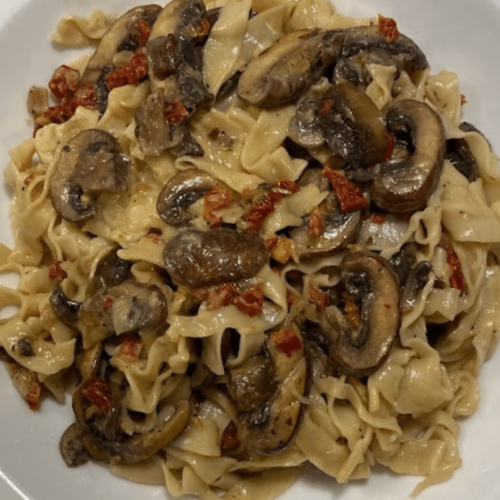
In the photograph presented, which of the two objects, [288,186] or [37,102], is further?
[37,102]

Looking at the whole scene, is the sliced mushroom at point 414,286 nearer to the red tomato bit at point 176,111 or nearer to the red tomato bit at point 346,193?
the red tomato bit at point 346,193

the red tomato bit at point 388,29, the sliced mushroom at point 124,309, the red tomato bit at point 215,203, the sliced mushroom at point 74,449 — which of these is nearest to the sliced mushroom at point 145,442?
the sliced mushroom at point 74,449

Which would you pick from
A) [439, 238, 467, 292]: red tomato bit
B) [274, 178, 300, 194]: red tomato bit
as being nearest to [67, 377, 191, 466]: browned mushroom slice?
[274, 178, 300, 194]: red tomato bit

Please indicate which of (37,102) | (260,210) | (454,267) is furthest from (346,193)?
(37,102)

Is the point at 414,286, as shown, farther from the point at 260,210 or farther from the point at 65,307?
the point at 65,307

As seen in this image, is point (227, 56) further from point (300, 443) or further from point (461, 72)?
point (300, 443)
